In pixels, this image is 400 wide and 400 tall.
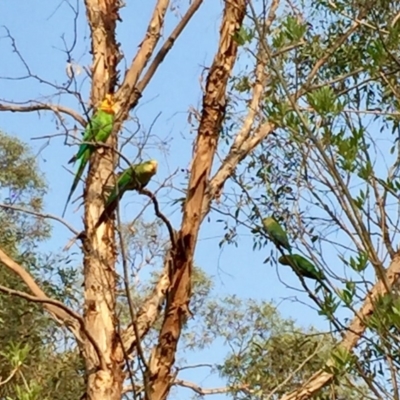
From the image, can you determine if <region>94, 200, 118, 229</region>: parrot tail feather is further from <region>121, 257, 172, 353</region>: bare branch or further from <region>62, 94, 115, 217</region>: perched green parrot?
<region>121, 257, 172, 353</region>: bare branch

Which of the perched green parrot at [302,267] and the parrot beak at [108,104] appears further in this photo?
the parrot beak at [108,104]

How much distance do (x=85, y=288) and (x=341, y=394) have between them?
1.24 m

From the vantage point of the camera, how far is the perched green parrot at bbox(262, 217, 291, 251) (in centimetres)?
251

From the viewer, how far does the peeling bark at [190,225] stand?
298cm

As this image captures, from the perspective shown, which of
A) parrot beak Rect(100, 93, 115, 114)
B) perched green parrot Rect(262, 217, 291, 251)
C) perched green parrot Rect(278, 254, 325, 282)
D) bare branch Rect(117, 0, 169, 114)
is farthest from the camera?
bare branch Rect(117, 0, 169, 114)

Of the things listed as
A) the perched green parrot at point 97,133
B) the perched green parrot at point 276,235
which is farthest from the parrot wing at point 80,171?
the perched green parrot at point 276,235

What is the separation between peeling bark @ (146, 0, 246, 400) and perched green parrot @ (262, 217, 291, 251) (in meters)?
0.44

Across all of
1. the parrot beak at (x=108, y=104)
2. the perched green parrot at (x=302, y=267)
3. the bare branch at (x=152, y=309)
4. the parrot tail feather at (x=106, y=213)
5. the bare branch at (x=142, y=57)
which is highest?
the bare branch at (x=142, y=57)

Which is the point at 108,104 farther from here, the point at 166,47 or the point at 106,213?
the point at 106,213

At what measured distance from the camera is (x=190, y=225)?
3080 millimetres

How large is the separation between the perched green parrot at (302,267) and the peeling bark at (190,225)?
0.55 m

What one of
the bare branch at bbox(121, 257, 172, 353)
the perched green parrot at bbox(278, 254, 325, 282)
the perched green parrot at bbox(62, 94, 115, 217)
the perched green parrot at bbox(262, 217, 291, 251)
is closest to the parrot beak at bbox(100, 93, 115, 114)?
the perched green parrot at bbox(62, 94, 115, 217)

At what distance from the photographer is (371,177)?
1883 mm

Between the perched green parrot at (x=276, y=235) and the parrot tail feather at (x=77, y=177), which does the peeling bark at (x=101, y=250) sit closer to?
the parrot tail feather at (x=77, y=177)
